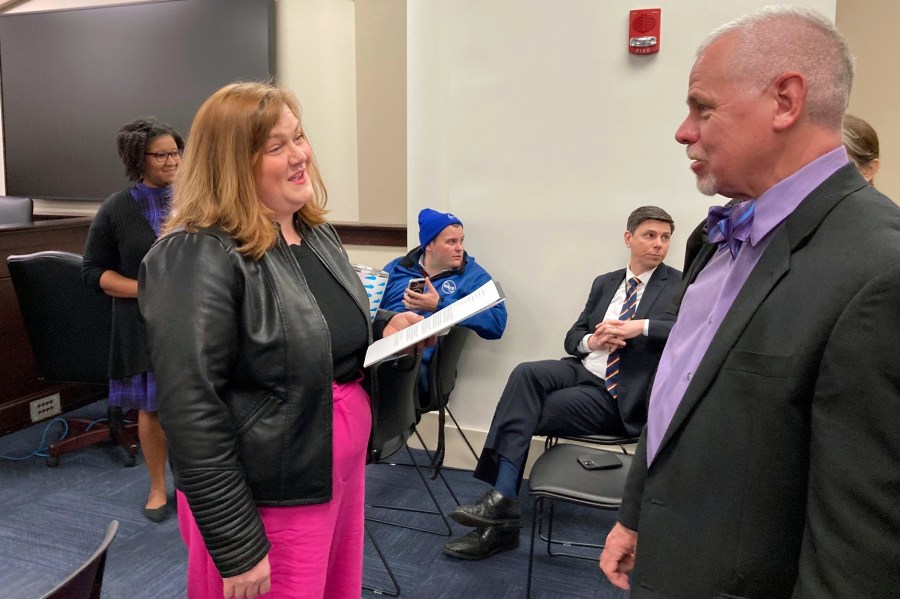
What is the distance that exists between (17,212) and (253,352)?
170 inches

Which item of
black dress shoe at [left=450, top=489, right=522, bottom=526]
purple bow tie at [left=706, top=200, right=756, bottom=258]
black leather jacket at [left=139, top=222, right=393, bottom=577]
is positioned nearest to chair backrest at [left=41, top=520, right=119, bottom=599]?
black leather jacket at [left=139, top=222, right=393, bottom=577]

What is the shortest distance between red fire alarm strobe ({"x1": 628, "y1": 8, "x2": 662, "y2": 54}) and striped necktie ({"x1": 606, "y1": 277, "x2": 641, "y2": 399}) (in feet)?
3.37

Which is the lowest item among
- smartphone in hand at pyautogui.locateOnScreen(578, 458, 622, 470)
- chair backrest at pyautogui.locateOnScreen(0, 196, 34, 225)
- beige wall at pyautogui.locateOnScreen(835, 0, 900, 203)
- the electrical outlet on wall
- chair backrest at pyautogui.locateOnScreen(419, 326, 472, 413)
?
the electrical outlet on wall

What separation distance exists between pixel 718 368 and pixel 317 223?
96 cm

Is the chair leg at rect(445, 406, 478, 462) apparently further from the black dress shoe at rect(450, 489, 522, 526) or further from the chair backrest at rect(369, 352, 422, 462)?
the chair backrest at rect(369, 352, 422, 462)

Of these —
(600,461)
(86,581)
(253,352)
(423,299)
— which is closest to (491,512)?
(600,461)

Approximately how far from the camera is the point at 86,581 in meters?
0.96

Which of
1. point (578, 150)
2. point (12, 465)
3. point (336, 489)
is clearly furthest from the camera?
point (12, 465)

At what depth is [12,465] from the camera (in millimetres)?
3459

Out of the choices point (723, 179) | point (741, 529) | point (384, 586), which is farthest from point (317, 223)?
point (384, 586)

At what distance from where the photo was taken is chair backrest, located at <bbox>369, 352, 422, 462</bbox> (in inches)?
76.8

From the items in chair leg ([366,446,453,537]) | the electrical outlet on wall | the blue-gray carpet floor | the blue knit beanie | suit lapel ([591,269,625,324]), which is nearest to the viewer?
the blue-gray carpet floor

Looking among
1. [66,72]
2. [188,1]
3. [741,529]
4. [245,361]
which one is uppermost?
[188,1]

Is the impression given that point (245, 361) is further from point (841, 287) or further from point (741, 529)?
point (841, 287)
